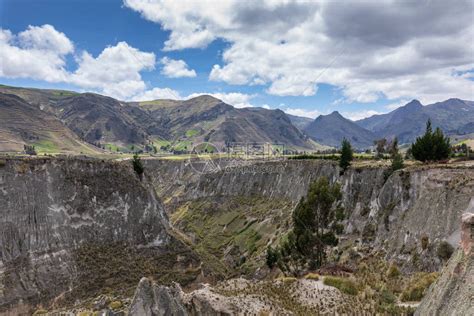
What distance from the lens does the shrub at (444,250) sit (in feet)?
93.9

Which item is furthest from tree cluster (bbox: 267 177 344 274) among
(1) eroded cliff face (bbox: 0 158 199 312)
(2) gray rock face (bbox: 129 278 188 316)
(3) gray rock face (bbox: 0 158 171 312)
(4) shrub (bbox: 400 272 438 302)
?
(3) gray rock face (bbox: 0 158 171 312)

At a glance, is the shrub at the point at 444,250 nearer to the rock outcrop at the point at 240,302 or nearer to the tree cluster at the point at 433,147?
the rock outcrop at the point at 240,302

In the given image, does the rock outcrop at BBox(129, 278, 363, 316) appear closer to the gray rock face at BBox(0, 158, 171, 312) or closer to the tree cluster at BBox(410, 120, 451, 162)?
the gray rock face at BBox(0, 158, 171, 312)

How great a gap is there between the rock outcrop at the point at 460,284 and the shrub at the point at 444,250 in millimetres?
18957

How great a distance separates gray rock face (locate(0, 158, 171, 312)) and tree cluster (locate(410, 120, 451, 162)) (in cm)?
4259

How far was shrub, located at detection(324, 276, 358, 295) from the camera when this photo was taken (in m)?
23.5

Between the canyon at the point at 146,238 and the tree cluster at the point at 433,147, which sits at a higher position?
the tree cluster at the point at 433,147

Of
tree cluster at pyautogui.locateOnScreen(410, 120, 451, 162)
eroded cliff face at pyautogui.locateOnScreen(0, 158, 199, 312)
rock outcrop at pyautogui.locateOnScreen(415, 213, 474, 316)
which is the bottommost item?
eroded cliff face at pyautogui.locateOnScreen(0, 158, 199, 312)

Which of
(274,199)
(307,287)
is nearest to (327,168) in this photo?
(274,199)

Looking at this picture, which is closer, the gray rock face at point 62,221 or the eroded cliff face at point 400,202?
the eroded cliff face at point 400,202

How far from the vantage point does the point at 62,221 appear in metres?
48.4

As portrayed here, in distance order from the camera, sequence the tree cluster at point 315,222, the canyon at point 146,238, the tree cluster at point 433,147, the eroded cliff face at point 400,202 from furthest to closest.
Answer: the tree cluster at point 433,147, the tree cluster at point 315,222, the eroded cliff face at point 400,202, the canyon at point 146,238

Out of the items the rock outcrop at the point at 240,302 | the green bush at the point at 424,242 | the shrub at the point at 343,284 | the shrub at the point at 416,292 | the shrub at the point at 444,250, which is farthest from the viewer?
the green bush at the point at 424,242

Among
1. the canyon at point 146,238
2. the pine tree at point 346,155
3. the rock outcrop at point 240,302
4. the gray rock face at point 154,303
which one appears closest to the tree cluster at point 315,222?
the canyon at point 146,238
